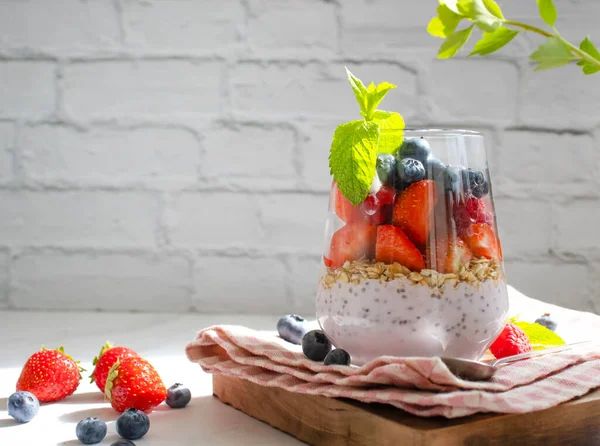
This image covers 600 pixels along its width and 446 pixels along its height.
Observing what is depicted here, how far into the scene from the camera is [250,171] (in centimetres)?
169

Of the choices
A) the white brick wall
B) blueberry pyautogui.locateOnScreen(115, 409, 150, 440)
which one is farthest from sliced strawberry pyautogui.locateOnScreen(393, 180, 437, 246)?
the white brick wall

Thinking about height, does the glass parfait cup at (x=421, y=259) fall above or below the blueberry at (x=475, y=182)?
below

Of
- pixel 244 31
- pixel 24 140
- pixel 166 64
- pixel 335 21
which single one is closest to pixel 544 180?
pixel 335 21

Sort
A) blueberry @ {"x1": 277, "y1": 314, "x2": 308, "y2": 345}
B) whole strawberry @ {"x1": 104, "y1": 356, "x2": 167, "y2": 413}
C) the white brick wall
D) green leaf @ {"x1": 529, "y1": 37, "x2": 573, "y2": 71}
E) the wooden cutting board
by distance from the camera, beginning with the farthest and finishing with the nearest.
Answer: the white brick wall → blueberry @ {"x1": 277, "y1": 314, "x2": 308, "y2": 345} → whole strawberry @ {"x1": 104, "y1": 356, "x2": 167, "y2": 413} → the wooden cutting board → green leaf @ {"x1": 529, "y1": 37, "x2": 573, "y2": 71}

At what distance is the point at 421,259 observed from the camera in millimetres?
791

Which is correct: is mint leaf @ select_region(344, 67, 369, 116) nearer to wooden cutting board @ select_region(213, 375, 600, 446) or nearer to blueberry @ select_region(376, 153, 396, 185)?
blueberry @ select_region(376, 153, 396, 185)

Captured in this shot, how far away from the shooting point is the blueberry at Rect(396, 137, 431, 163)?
807mm

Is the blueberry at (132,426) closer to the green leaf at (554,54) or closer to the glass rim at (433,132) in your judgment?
the glass rim at (433,132)

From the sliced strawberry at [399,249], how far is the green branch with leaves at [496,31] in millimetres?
240

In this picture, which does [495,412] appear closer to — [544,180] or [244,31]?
[544,180]

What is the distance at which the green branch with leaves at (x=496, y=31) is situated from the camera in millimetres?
518

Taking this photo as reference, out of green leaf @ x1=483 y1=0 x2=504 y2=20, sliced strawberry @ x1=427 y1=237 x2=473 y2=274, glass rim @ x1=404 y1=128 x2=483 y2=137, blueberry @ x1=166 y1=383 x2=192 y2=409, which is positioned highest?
green leaf @ x1=483 y1=0 x2=504 y2=20

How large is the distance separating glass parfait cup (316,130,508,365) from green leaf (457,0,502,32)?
26cm

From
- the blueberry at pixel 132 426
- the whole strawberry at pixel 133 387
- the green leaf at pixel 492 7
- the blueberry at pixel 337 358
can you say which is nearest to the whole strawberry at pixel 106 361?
the whole strawberry at pixel 133 387
